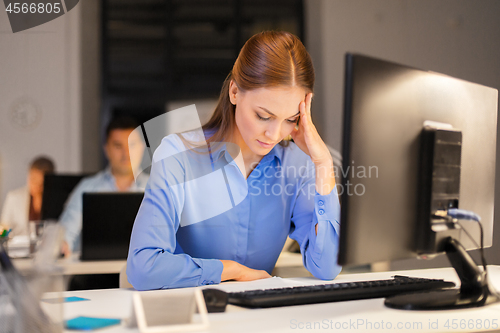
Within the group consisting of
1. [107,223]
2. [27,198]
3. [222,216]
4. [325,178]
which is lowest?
[27,198]

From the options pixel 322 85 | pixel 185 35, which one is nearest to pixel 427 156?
pixel 322 85

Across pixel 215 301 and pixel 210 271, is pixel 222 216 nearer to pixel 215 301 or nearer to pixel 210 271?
pixel 210 271

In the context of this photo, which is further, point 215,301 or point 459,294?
point 459,294

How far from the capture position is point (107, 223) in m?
1.81

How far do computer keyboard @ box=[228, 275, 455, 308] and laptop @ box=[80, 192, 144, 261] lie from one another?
3.61ft

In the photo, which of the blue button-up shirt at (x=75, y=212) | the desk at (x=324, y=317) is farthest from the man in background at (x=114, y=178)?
the desk at (x=324, y=317)

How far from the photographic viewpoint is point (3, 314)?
1.83ft

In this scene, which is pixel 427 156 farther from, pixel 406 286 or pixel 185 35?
pixel 185 35

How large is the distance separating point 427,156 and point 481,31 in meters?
2.33

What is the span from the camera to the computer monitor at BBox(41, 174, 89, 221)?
235cm

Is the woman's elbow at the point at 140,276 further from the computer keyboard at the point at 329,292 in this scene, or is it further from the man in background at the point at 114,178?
the man in background at the point at 114,178

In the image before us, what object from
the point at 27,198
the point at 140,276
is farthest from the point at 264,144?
the point at 27,198

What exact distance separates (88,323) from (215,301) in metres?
0.21

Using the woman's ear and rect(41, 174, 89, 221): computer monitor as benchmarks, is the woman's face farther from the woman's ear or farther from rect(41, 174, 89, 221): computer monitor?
rect(41, 174, 89, 221): computer monitor
